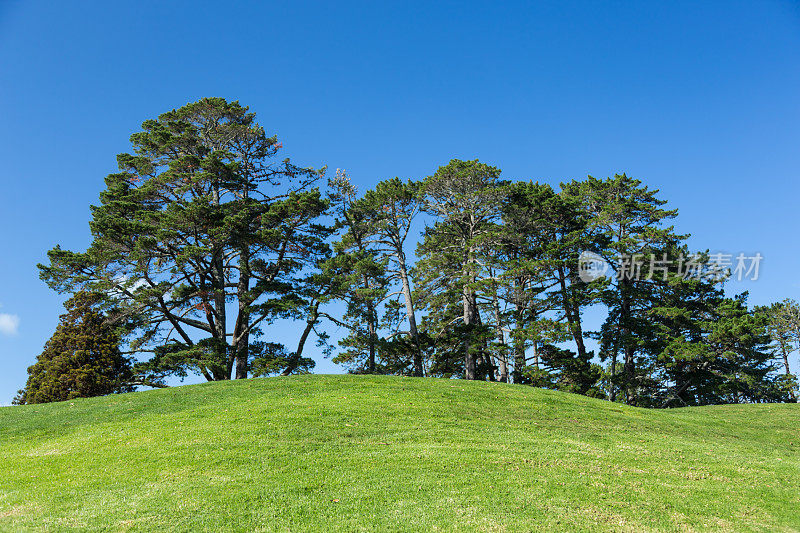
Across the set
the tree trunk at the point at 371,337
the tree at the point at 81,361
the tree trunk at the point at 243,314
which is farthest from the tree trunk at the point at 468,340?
the tree at the point at 81,361

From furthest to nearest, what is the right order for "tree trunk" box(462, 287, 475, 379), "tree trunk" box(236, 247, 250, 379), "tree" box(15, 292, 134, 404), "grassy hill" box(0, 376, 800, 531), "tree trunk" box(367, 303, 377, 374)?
"tree trunk" box(462, 287, 475, 379)
"tree trunk" box(367, 303, 377, 374)
"tree trunk" box(236, 247, 250, 379)
"tree" box(15, 292, 134, 404)
"grassy hill" box(0, 376, 800, 531)

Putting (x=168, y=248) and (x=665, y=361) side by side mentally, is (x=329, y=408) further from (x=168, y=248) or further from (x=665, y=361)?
(x=665, y=361)

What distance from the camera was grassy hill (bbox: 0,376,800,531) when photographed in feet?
32.9

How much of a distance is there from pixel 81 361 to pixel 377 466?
23.5 m

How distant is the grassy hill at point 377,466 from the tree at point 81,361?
7271 mm

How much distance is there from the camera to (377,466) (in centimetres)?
1246

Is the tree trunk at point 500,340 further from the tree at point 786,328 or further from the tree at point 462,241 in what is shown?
the tree at point 786,328

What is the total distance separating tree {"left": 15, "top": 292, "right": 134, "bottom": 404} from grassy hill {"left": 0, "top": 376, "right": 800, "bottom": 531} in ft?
23.9

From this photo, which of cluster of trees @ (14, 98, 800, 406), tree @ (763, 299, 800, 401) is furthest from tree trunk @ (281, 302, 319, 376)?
tree @ (763, 299, 800, 401)

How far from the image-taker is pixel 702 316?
33344 mm

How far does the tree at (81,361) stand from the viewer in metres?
27.8

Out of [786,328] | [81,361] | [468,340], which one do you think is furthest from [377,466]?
[786,328]

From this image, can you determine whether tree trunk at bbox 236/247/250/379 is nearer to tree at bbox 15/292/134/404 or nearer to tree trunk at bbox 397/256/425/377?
tree at bbox 15/292/134/404

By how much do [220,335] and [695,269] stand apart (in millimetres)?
30880
